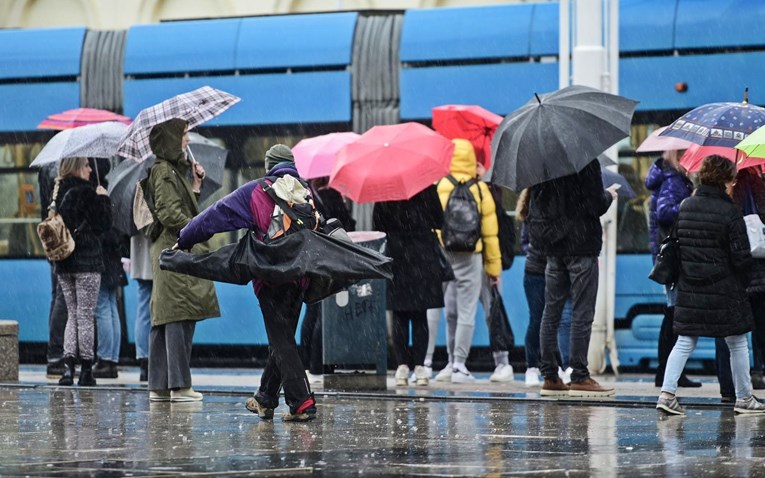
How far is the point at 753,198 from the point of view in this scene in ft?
38.1

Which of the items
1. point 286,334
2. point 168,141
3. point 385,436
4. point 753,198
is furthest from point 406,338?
point 385,436

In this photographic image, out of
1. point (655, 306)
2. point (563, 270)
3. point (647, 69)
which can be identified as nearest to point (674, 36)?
point (647, 69)

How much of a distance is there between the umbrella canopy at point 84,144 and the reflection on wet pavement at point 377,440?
2.12 m

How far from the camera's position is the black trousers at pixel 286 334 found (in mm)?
9805

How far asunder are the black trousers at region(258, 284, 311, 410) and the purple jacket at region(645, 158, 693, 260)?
11.1 ft

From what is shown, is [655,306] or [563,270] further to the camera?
[655,306]

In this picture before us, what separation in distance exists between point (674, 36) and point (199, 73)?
4.59 m

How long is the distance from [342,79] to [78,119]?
2.53 meters

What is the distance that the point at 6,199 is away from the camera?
17.0 m

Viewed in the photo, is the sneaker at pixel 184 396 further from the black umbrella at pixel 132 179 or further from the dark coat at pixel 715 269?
the dark coat at pixel 715 269

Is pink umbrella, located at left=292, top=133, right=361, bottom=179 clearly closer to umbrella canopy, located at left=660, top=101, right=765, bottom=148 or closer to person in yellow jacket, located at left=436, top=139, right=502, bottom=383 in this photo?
person in yellow jacket, located at left=436, top=139, right=502, bottom=383

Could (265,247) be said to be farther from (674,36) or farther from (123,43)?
(123,43)

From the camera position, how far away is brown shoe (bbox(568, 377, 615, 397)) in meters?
11.6

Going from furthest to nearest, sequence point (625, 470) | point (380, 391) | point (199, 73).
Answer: point (199, 73)
point (380, 391)
point (625, 470)
